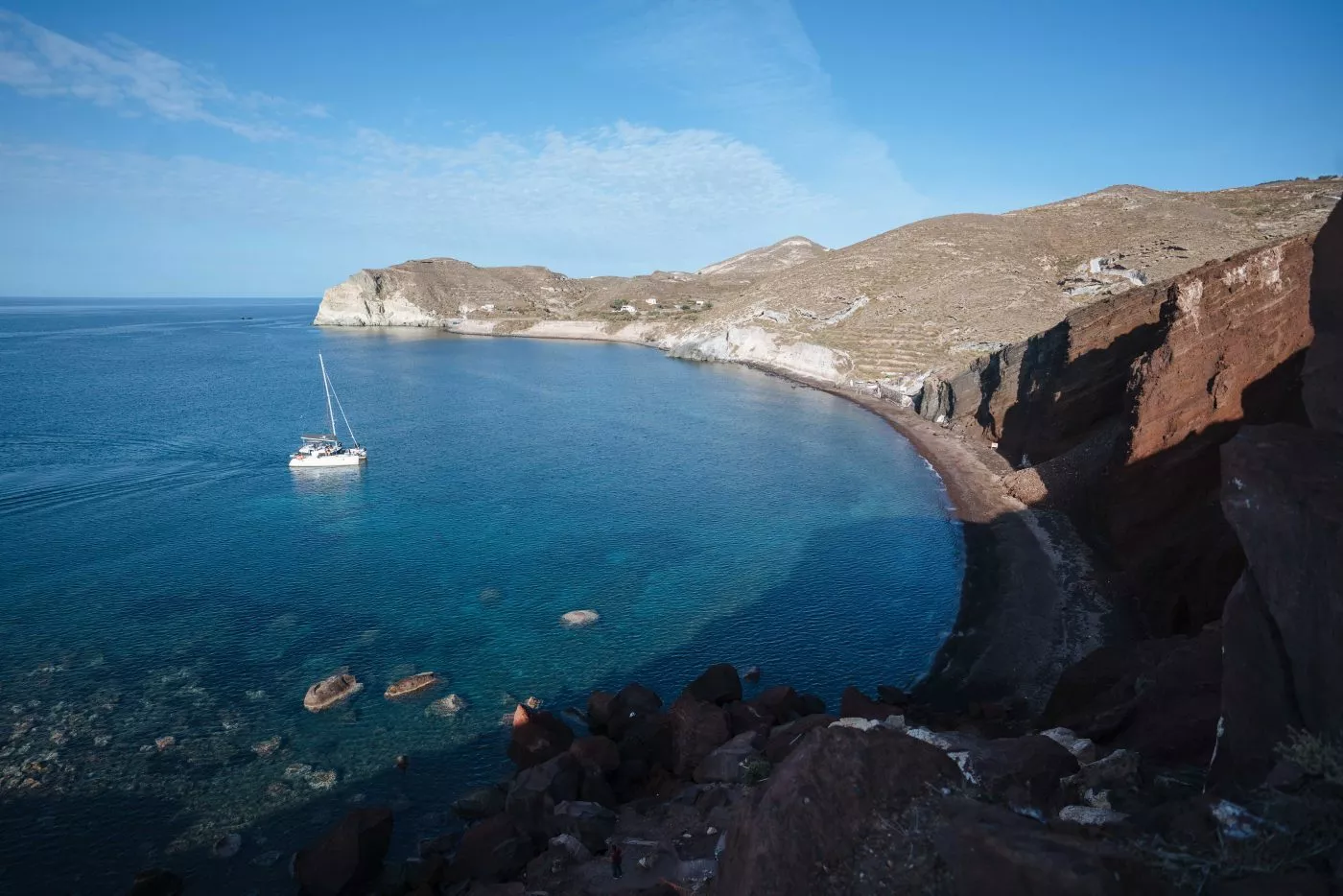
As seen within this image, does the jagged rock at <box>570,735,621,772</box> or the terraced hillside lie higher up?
the terraced hillside

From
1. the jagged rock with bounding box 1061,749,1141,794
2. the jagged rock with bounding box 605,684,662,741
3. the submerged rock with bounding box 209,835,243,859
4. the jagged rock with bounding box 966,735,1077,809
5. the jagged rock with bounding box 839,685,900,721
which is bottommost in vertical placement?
the submerged rock with bounding box 209,835,243,859

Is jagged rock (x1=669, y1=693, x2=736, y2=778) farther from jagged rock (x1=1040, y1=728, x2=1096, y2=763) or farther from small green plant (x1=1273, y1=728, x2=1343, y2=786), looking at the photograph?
small green plant (x1=1273, y1=728, x2=1343, y2=786)

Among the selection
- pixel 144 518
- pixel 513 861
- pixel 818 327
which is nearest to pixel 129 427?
pixel 144 518

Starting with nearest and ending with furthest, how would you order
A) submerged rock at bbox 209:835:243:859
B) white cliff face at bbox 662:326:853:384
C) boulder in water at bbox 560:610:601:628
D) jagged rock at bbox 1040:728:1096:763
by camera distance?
jagged rock at bbox 1040:728:1096:763, submerged rock at bbox 209:835:243:859, boulder in water at bbox 560:610:601:628, white cliff face at bbox 662:326:853:384

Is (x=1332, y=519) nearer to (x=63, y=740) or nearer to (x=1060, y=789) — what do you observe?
(x=1060, y=789)

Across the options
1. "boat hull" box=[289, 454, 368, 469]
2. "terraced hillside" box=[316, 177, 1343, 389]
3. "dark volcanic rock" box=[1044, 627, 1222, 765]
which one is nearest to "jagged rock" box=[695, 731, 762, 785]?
"dark volcanic rock" box=[1044, 627, 1222, 765]

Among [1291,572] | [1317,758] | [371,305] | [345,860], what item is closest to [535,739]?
[345,860]
